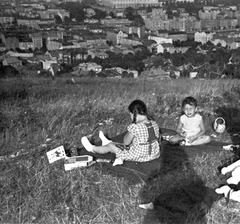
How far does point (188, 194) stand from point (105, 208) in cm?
56

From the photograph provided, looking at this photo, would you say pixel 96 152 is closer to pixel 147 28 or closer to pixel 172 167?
pixel 172 167

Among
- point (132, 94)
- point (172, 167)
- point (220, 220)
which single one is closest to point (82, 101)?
point (132, 94)

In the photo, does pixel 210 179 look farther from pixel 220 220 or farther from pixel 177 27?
pixel 177 27

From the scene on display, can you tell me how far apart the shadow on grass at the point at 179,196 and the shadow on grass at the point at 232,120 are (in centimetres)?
91

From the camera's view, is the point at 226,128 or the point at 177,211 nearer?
the point at 177,211

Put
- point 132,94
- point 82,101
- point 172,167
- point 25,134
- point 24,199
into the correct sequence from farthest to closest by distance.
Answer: point 132,94
point 82,101
point 25,134
point 172,167
point 24,199

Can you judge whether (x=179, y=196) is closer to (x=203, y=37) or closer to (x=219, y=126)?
(x=219, y=126)

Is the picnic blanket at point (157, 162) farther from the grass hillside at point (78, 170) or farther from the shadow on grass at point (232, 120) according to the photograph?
the shadow on grass at point (232, 120)

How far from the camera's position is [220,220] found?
272cm

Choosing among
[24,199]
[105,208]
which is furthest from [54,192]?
[105,208]

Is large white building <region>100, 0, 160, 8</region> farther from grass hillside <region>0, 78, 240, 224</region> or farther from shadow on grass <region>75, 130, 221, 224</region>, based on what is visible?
shadow on grass <region>75, 130, 221, 224</region>

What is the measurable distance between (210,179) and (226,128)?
58.3 inches

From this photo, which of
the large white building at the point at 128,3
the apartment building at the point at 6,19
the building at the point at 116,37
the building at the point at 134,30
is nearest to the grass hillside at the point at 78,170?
the building at the point at 116,37

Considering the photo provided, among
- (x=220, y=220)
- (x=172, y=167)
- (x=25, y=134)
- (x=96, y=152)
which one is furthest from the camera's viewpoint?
(x=25, y=134)
